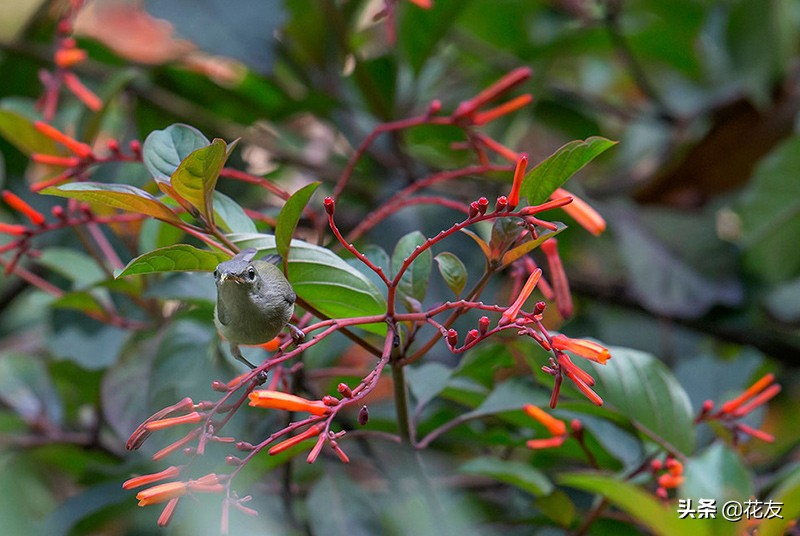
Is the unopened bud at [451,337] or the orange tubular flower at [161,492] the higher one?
the unopened bud at [451,337]

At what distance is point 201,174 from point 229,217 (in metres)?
0.06

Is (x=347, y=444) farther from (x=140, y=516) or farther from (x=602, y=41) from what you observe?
(x=602, y=41)

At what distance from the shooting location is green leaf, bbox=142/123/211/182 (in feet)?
1.41

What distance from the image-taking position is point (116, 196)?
402mm

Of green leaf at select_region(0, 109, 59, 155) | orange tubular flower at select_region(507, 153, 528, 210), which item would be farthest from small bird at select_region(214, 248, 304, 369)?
green leaf at select_region(0, 109, 59, 155)

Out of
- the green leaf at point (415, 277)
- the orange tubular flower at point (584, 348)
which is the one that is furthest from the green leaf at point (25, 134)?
the orange tubular flower at point (584, 348)

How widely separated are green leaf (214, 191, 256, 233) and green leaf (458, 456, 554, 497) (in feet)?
0.81

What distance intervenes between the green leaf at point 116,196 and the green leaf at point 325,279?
39mm

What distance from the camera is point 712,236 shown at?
2.90 ft

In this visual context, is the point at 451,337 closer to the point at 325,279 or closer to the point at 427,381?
the point at 325,279

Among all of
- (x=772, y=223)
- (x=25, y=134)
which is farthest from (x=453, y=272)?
(x=772, y=223)

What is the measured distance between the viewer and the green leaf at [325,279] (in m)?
0.42

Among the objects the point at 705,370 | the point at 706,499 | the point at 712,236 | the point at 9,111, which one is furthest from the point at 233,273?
the point at 712,236

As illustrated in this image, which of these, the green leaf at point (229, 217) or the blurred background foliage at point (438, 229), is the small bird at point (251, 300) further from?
the blurred background foliage at point (438, 229)
